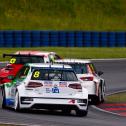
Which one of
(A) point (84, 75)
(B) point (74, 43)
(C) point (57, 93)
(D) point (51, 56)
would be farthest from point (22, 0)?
(C) point (57, 93)

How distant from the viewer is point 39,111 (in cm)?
1912

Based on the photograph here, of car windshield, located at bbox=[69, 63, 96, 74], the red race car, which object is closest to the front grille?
car windshield, located at bbox=[69, 63, 96, 74]

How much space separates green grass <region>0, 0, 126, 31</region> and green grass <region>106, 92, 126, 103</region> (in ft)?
106

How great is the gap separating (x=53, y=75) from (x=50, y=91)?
0.46 meters

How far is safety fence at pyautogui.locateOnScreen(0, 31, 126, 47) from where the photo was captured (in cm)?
4697

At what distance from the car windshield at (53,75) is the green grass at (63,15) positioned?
1555 inches

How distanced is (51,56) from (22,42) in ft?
63.2

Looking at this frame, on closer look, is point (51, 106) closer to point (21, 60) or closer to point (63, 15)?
point (21, 60)

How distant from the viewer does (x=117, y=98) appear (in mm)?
25031

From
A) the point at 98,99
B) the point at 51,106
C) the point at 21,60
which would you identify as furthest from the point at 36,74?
the point at 21,60

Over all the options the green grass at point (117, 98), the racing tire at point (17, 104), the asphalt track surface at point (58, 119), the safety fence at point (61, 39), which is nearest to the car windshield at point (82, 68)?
the asphalt track surface at point (58, 119)

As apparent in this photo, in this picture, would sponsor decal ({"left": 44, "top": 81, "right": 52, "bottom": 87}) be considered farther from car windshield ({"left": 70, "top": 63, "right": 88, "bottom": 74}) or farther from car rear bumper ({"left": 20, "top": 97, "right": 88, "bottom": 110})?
car windshield ({"left": 70, "top": 63, "right": 88, "bottom": 74})

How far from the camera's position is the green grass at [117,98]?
23972 mm

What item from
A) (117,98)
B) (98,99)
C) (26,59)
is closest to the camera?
(98,99)
